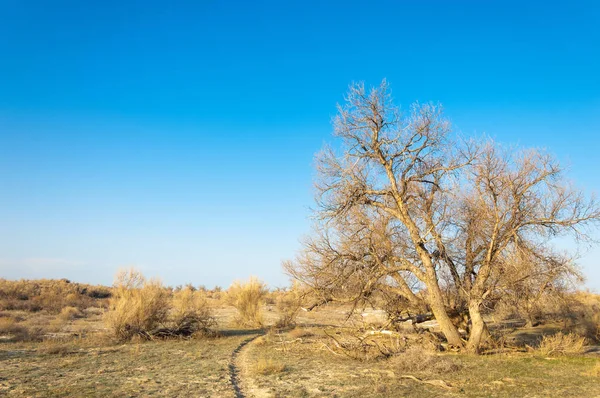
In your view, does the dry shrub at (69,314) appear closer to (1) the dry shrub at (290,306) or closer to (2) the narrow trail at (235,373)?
(1) the dry shrub at (290,306)

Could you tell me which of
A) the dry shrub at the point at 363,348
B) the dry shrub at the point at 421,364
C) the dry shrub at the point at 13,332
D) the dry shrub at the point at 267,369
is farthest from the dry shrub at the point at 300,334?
the dry shrub at the point at 13,332

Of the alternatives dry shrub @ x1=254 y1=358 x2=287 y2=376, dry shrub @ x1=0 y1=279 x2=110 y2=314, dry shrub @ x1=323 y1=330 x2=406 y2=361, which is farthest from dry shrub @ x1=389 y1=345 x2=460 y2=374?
dry shrub @ x1=0 y1=279 x2=110 y2=314

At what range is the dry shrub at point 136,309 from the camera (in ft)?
53.8

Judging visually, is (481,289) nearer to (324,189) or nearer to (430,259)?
(430,259)

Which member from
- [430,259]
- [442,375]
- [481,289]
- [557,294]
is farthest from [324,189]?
[557,294]

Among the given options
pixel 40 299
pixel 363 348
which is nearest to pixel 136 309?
pixel 363 348

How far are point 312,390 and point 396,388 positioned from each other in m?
1.81

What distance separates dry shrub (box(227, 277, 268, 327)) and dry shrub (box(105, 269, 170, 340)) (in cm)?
574

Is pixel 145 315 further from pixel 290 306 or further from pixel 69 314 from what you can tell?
pixel 69 314

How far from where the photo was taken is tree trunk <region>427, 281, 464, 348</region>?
13.7 meters

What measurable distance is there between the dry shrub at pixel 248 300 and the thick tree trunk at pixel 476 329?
12.7 metres

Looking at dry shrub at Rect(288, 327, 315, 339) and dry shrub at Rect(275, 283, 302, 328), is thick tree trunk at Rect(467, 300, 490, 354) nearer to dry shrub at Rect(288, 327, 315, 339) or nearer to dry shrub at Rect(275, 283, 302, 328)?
dry shrub at Rect(275, 283, 302, 328)

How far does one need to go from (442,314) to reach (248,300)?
12867 millimetres

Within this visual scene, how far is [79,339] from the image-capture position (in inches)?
622
